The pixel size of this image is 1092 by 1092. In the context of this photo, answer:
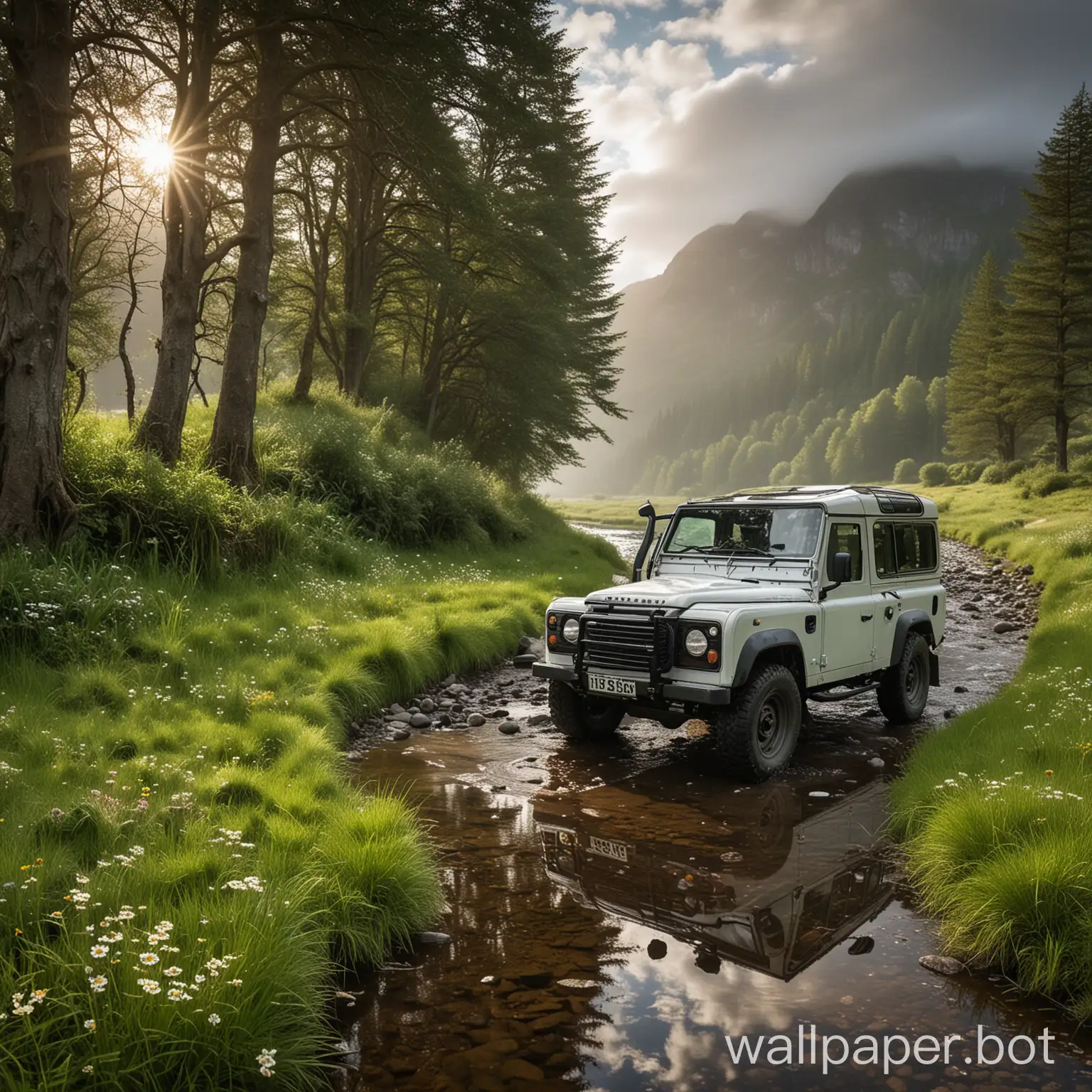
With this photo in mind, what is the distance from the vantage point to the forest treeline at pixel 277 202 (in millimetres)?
9180

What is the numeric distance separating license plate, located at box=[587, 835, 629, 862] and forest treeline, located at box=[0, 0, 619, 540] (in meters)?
7.01

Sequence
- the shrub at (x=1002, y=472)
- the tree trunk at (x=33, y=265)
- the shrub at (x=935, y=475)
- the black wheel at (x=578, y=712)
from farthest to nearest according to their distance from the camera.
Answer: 1. the shrub at (x=935, y=475)
2. the shrub at (x=1002, y=472)
3. the tree trunk at (x=33, y=265)
4. the black wheel at (x=578, y=712)

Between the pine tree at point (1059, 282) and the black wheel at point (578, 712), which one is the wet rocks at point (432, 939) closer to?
the black wheel at point (578, 712)

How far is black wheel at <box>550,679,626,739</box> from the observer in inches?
335

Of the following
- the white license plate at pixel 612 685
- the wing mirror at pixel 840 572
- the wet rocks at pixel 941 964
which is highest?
the wing mirror at pixel 840 572

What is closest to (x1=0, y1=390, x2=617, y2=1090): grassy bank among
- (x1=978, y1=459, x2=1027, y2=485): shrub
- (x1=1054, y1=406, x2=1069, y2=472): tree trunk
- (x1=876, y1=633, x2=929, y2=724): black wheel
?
(x1=876, y1=633, x2=929, y2=724): black wheel

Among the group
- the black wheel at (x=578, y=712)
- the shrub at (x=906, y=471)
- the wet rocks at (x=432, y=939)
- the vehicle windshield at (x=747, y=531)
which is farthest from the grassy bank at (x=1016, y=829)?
the shrub at (x=906, y=471)

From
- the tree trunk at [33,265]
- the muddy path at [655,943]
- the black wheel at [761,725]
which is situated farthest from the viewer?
the tree trunk at [33,265]

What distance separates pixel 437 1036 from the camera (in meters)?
3.73

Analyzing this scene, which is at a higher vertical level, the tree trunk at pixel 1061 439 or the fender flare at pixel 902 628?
the tree trunk at pixel 1061 439

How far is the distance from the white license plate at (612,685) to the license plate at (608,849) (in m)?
1.52

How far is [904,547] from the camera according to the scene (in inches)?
384

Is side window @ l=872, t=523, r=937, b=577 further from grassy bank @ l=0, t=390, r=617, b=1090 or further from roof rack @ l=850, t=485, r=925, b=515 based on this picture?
grassy bank @ l=0, t=390, r=617, b=1090

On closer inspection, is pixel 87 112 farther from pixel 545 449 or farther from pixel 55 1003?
pixel 545 449
